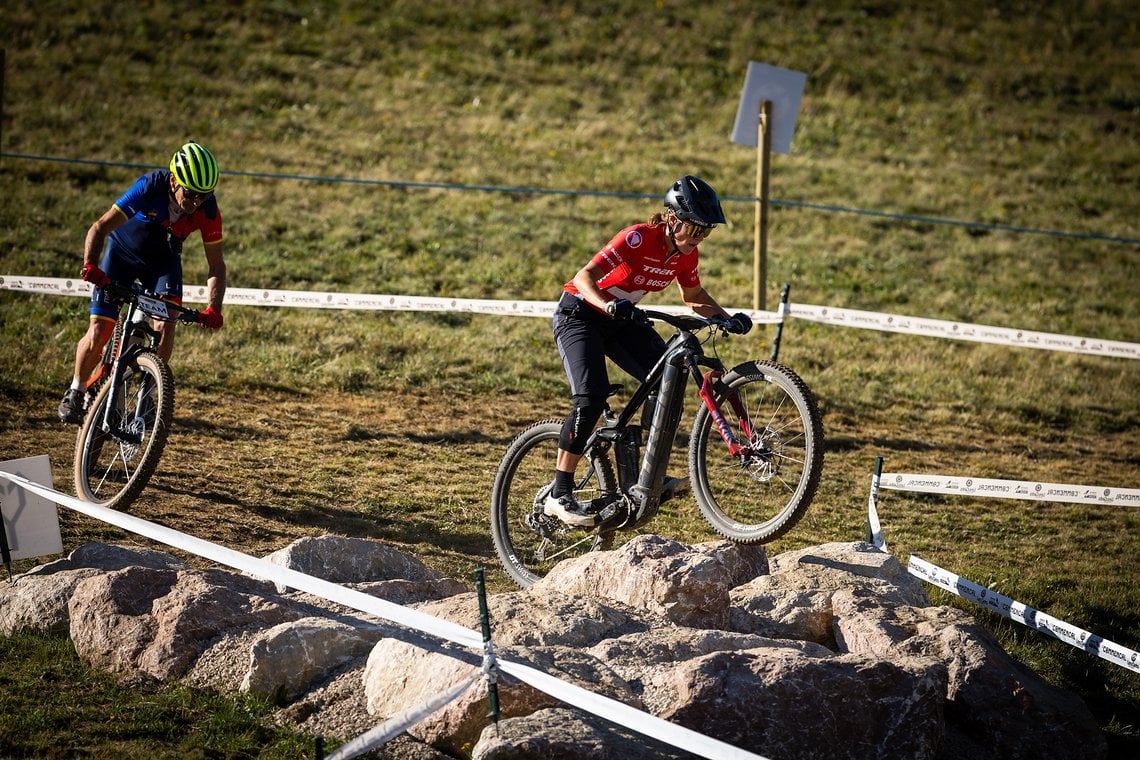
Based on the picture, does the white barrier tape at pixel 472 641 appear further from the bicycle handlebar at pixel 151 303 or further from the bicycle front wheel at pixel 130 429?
the bicycle handlebar at pixel 151 303

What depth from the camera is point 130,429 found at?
8.03m

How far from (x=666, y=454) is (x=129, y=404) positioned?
4117 millimetres

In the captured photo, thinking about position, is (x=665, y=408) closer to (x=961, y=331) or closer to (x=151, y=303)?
(x=151, y=303)

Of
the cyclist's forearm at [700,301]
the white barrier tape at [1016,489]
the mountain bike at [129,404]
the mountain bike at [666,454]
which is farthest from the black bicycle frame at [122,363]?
the white barrier tape at [1016,489]

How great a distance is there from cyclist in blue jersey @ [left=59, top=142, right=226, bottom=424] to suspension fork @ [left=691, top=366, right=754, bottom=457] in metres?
3.60

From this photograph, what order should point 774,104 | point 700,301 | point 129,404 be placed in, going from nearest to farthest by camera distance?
point 700,301 → point 129,404 → point 774,104

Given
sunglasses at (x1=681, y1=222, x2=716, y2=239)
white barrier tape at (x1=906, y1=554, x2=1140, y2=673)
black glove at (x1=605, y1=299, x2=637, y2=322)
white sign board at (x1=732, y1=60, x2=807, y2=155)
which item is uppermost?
white sign board at (x1=732, y1=60, x2=807, y2=155)

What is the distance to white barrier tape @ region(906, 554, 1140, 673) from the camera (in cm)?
649

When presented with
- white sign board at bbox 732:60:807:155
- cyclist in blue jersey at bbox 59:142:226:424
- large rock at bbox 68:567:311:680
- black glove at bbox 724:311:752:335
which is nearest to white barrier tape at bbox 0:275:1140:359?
white sign board at bbox 732:60:807:155

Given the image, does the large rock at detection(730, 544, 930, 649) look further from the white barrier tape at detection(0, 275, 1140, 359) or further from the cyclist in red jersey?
the white barrier tape at detection(0, 275, 1140, 359)

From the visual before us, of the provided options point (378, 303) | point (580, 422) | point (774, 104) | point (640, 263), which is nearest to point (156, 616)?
point (580, 422)

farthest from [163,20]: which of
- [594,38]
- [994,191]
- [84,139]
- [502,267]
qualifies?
[994,191]

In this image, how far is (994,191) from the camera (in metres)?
22.2

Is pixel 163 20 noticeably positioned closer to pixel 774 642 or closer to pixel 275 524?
pixel 275 524
